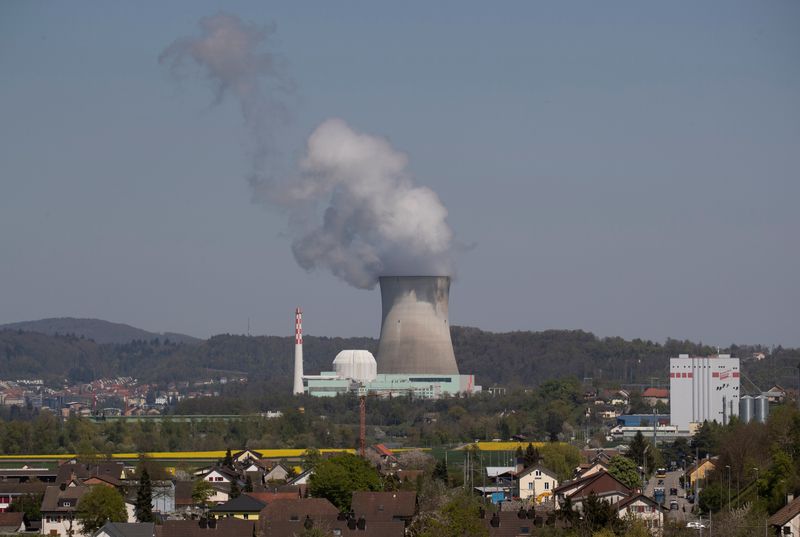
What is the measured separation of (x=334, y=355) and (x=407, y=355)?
83833 millimetres

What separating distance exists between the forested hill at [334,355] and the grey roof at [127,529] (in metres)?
56.0

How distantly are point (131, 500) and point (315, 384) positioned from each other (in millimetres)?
42908

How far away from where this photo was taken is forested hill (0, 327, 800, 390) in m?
102

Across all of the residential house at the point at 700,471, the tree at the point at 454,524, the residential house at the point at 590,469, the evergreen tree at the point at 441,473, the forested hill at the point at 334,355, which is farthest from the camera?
the forested hill at the point at 334,355

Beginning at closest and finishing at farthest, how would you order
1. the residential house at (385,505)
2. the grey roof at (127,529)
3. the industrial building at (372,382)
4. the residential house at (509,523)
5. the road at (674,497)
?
the residential house at (509,523)
the grey roof at (127,529)
the residential house at (385,505)
the road at (674,497)
the industrial building at (372,382)

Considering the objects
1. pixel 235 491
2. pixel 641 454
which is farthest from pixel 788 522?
pixel 641 454

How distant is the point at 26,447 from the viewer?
56.2 metres

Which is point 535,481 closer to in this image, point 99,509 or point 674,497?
point 674,497

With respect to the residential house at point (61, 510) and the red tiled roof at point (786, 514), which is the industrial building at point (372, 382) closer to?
the residential house at point (61, 510)

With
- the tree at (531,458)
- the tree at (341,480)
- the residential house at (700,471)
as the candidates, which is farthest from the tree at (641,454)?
the tree at (341,480)

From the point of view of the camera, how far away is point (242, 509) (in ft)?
107

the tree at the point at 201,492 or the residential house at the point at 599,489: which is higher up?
the residential house at the point at 599,489

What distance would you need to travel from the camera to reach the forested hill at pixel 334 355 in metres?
102

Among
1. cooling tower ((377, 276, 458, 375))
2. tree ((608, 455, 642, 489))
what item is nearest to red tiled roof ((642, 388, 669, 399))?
cooling tower ((377, 276, 458, 375))
